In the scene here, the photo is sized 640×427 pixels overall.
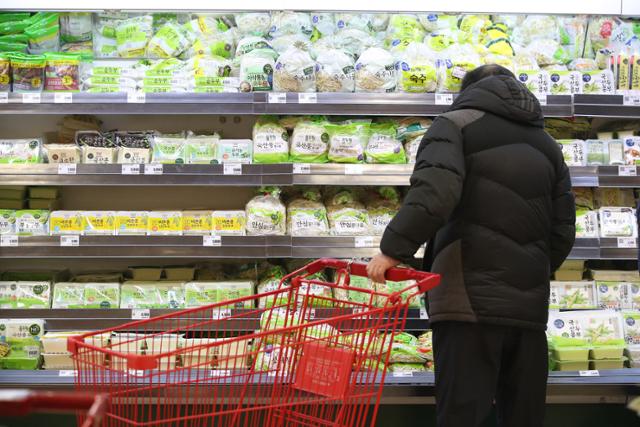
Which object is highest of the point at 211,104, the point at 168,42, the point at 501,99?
the point at 168,42

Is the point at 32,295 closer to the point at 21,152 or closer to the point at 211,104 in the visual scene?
the point at 21,152

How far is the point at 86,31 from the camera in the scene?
4.25m

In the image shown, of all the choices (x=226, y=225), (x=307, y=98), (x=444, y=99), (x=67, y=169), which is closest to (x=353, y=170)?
(x=307, y=98)

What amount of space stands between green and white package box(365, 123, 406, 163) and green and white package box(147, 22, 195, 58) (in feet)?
3.80

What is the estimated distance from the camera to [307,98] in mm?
3740

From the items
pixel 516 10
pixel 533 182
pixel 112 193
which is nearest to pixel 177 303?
pixel 112 193

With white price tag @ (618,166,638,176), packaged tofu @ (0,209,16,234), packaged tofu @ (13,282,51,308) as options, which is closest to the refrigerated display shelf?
packaged tofu @ (0,209,16,234)

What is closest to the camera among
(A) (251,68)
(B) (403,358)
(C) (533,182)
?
(C) (533,182)

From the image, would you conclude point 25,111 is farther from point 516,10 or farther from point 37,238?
point 516,10

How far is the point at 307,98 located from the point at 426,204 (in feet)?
4.77

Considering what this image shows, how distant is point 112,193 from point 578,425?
2770mm

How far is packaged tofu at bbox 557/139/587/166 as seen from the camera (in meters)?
3.97

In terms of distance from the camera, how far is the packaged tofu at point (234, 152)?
3836 millimetres

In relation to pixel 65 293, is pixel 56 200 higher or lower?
higher
